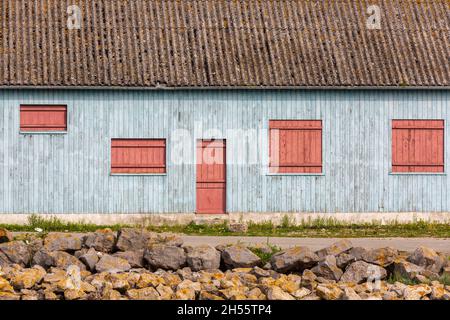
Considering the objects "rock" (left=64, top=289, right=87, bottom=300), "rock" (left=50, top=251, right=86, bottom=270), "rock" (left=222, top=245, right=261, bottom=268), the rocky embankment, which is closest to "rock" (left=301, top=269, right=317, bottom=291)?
the rocky embankment

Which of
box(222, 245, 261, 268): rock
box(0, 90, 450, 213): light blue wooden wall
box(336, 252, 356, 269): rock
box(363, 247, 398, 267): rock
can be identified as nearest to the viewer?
box(336, 252, 356, 269): rock

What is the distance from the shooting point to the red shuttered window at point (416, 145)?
122 ft

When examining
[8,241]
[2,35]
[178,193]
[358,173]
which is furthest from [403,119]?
[8,241]

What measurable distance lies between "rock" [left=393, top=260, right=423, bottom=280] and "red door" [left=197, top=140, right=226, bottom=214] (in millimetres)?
12931

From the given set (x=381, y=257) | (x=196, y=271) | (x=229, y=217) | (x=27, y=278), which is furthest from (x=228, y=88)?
(x=27, y=278)

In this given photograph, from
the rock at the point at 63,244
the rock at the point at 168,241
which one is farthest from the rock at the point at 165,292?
the rock at the point at 63,244

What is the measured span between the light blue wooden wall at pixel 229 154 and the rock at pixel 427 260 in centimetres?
1195

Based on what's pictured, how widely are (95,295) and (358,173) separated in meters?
16.4

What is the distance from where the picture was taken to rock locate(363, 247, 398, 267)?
24.2 meters

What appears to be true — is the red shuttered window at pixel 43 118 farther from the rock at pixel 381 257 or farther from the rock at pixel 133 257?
the rock at pixel 381 257

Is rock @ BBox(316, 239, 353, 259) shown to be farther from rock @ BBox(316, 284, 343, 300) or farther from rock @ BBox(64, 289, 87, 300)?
rock @ BBox(64, 289, 87, 300)

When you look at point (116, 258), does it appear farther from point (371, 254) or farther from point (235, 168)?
point (235, 168)

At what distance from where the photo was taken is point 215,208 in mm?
36469

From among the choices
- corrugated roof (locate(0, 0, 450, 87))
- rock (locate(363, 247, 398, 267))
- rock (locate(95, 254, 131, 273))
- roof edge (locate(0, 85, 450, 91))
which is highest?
corrugated roof (locate(0, 0, 450, 87))
